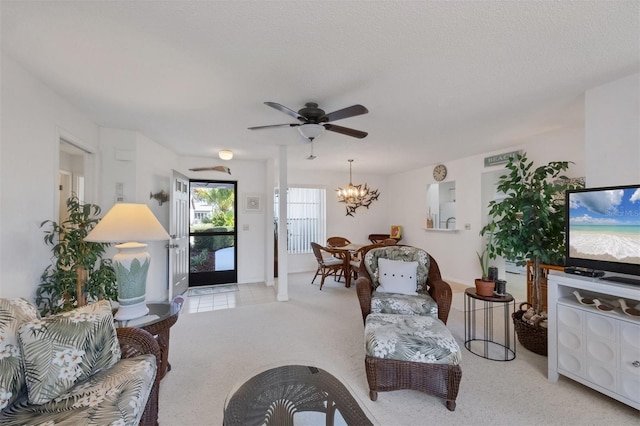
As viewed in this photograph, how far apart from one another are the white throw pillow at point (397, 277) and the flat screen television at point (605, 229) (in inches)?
49.4

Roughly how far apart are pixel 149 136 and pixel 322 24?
10.5ft

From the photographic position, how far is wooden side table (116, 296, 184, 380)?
1.88 metres

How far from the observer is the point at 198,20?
1491mm

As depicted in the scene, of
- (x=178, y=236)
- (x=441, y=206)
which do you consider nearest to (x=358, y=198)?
(x=441, y=206)

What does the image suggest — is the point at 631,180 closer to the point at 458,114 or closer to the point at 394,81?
the point at 458,114

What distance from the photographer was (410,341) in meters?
1.85

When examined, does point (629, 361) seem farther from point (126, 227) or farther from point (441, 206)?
point (441, 206)

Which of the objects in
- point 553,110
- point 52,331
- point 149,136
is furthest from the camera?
point 149,136

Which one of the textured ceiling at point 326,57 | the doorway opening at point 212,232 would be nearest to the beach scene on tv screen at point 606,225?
the textured ceiling at point 326,57

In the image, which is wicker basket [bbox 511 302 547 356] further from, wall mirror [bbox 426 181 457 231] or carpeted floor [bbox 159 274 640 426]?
wall mirror [bbox 426 181 457 231]

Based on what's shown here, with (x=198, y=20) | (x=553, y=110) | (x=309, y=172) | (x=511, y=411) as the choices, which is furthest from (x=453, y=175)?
(x=198, y=20)

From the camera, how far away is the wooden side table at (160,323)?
6.18 feet

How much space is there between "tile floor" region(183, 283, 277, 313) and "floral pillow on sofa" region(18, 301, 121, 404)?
247 centimetres

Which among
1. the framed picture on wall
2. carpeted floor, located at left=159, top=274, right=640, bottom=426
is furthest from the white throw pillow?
the framed picture on wall
